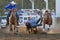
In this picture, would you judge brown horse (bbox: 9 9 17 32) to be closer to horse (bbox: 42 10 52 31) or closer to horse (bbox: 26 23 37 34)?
horse (bbox: 26 23 37 34)

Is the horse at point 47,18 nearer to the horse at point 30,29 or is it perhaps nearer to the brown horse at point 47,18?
the brown horse at point 47,18

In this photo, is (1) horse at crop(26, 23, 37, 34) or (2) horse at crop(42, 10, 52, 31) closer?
(1) horse at crop(26, 23, 37, 34)

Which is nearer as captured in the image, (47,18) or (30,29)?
(30,29)

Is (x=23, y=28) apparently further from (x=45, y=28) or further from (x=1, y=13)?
(x=1, y=13)

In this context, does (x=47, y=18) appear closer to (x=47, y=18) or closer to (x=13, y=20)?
(x=47, y=18)

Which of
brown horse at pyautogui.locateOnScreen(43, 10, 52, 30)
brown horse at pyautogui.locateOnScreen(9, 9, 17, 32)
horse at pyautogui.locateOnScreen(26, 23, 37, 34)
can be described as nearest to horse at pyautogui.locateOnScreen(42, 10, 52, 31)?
brown horse at pyautogui.locateOnScreen(43, 10, 52, 30)

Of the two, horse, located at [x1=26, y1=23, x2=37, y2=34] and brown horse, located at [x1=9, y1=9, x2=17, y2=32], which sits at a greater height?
brown horse, located at [x1=9, y1=9, x2=17, y2=32]

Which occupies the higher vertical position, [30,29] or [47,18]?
[47,18]

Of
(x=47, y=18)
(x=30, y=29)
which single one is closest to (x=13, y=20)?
(x=30, y=29)

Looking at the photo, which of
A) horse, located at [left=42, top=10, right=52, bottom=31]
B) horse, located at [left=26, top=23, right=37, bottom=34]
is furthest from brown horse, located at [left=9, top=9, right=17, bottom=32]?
horse, located at [left=42, top=10, right=52, bottom=31]

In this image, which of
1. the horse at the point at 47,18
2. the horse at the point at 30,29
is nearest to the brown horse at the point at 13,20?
the horse at the point at 30,29

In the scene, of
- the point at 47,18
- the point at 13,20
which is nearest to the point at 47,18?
the point at 47,18

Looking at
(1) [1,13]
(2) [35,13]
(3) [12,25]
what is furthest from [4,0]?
(3) [12,25]

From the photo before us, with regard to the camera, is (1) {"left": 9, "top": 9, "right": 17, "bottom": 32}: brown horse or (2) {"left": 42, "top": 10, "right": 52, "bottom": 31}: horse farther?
(2) {"left": 42, "top": 10, "right": 52, "bottom": 31}: horse
